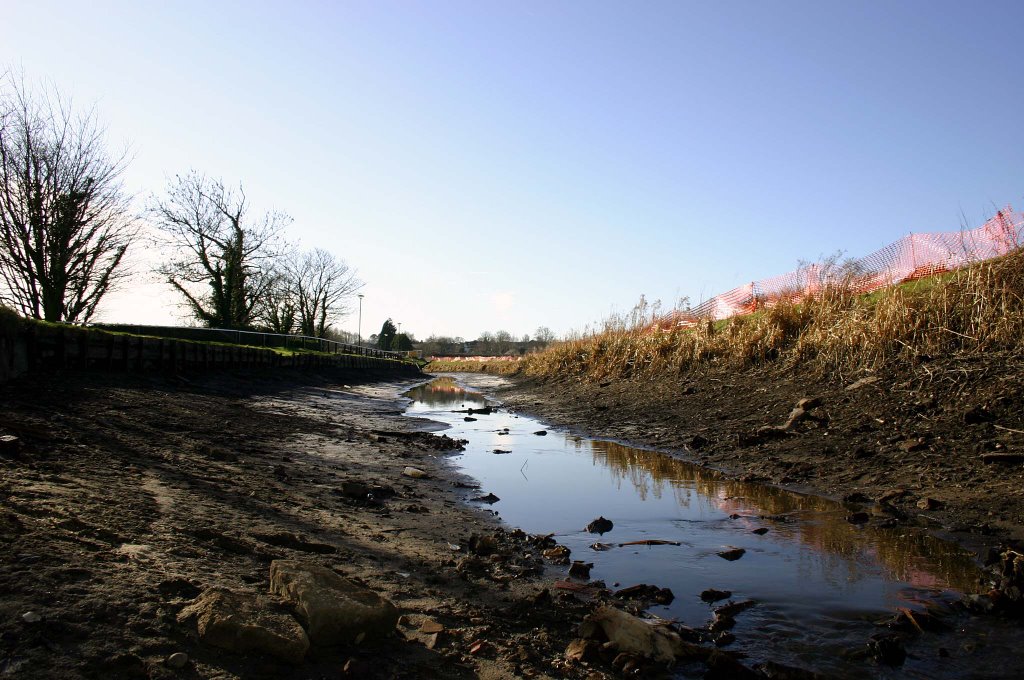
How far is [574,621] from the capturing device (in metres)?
2.79

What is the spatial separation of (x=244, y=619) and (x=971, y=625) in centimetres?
305

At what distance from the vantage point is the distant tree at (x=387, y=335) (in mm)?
100875

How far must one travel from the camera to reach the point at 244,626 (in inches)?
82.6

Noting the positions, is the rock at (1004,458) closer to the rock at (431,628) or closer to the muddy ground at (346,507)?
Result: the muddy ground at (346,507)

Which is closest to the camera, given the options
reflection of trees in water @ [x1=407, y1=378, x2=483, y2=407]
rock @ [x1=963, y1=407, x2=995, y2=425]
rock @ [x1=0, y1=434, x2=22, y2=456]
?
rock @ [x1=0, y1=434, x2=22, y2=456]

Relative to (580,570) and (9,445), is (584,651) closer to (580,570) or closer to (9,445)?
(580,570)

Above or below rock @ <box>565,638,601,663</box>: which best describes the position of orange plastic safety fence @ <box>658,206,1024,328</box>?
above

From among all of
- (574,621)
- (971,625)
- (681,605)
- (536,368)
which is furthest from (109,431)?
(536,368)

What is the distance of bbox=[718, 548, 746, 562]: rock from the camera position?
3.79 m

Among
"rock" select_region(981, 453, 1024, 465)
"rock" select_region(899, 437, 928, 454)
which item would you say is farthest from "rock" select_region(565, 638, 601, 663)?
"rock" select_region(899, 437, 928, 454)

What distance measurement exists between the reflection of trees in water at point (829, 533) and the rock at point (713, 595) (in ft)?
2.17

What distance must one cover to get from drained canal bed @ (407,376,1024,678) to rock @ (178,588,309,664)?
145 centimetres

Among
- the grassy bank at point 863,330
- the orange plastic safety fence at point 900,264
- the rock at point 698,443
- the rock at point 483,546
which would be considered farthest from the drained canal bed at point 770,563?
the orange plastic safety fence at point 900,264

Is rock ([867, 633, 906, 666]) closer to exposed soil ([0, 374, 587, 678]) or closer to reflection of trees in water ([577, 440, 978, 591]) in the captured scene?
reflection of trees in water ([577, 440, 978, 591])
